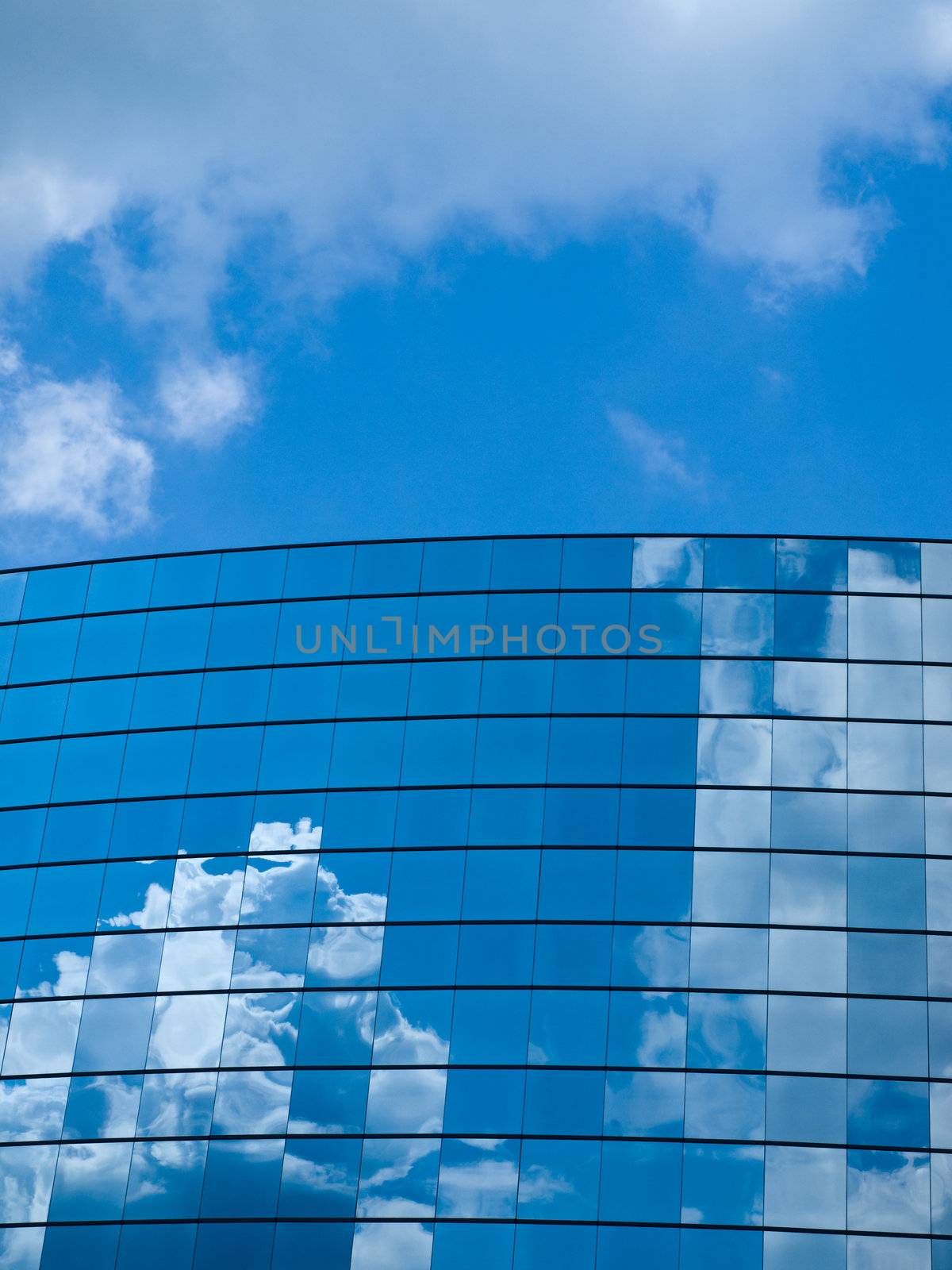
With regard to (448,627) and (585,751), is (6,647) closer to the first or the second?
(448,627)

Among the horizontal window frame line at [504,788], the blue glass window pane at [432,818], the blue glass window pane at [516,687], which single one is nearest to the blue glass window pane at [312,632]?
the horizontal window frame line at [504,788]

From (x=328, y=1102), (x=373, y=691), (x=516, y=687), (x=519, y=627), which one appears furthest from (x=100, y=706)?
(x=328, y=1102)

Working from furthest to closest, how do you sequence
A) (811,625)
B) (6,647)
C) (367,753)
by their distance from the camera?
(6,647), (811,625), (367,753)

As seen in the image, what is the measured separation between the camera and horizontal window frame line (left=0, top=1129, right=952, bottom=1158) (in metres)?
41.3

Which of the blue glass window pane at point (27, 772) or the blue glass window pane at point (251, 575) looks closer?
the blue glass window pane at point (27, 772)

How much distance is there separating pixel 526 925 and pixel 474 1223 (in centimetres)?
783

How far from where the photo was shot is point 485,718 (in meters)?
47.0

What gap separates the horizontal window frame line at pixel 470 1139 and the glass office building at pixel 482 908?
0.29 ft

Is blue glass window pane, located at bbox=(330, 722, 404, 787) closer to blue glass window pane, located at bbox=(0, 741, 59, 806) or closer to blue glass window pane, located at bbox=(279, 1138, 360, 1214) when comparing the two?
blue glass window pane, located at bbox=(0, 741, 59, 806)

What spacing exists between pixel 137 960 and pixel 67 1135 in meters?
4.94

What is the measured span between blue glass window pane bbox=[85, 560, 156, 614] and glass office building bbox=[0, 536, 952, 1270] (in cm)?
12

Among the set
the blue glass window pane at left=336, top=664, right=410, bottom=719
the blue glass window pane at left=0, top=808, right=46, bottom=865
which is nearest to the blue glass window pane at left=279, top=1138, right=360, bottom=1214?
the blue glass window pane at left=0, top=808, right=46, bottom=865

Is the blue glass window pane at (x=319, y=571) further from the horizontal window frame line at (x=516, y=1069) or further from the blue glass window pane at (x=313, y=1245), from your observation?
the blue glass window pane at (x=313, y=1245)

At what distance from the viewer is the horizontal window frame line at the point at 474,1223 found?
40.5 metres
